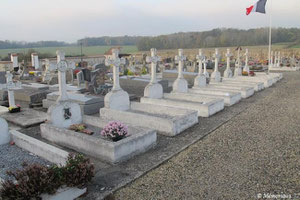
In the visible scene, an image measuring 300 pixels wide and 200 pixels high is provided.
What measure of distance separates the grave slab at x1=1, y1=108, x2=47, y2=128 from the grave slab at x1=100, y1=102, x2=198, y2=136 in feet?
6.87

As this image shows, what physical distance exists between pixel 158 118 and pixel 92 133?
177 centimetres

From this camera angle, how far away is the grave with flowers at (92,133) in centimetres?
521

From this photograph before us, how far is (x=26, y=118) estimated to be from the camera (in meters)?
8.45

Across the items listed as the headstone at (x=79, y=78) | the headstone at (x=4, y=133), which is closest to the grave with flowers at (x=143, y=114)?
the headstone at (x=4, y=133)

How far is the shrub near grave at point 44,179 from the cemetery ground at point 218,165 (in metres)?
0.38

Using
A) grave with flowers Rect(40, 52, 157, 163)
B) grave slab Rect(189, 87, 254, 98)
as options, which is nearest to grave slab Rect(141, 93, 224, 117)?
grave slab Rect(189, 87, 254, 98)

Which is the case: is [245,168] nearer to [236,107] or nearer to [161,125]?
[161,125]

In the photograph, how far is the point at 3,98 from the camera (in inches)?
452

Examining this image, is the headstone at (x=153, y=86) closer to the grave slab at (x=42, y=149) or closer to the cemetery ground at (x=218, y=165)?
the cemetery ground at (x=218, y=165)

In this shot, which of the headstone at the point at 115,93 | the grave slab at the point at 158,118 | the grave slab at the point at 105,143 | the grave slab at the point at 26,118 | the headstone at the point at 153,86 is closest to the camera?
the grave slab at the point at 105,143

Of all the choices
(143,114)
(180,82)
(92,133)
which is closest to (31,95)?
(92,133)

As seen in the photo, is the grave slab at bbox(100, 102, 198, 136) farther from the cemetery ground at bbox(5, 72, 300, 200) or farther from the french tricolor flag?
the french tricolor flag

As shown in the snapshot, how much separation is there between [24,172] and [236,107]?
8012mm

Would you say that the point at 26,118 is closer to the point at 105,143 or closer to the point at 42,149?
the point at 42,149
